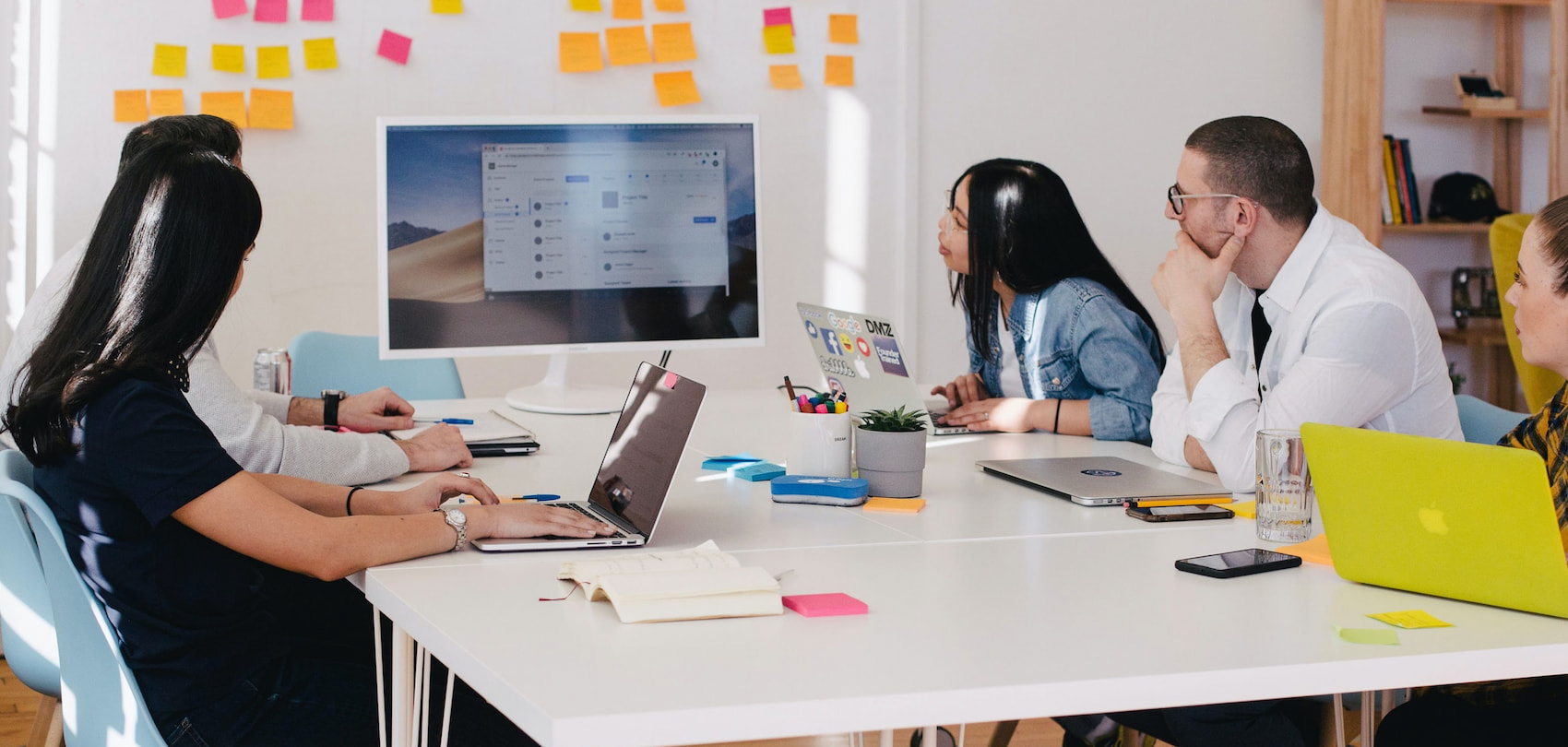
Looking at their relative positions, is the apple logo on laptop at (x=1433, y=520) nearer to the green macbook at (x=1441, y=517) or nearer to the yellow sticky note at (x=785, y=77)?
the green macbook at (x=1441, y=517)

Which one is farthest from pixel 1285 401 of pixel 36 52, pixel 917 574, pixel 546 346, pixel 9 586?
pixel 36 52

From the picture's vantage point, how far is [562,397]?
256 centimetres

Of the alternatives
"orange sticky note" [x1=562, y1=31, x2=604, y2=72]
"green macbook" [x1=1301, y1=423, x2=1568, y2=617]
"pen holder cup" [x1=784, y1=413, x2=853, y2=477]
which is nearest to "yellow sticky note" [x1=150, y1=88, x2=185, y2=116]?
"orange sticky note" [x1=562, y1=31, x2=604, y2=72]

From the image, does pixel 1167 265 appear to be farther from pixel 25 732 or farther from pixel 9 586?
pixel 25 732

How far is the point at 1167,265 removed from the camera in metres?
2.02

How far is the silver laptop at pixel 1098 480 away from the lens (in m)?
1.63

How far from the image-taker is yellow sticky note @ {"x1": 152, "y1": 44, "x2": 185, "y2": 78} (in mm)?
3383

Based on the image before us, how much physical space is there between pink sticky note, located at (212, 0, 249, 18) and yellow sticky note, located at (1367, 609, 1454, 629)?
3.17m

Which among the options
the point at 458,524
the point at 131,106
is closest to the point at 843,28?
the point at 131,106

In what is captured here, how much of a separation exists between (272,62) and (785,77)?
137 cm

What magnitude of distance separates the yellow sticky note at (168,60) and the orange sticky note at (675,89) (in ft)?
3.99

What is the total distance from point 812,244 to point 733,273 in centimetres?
143

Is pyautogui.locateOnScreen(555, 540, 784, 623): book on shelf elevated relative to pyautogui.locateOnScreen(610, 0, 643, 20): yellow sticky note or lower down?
lower down

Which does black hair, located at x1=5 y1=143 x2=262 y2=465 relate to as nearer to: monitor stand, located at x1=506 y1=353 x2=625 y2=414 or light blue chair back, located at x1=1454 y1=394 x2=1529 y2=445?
monitor stand, located at x1=506 y1=353 x2=625 y2=414
